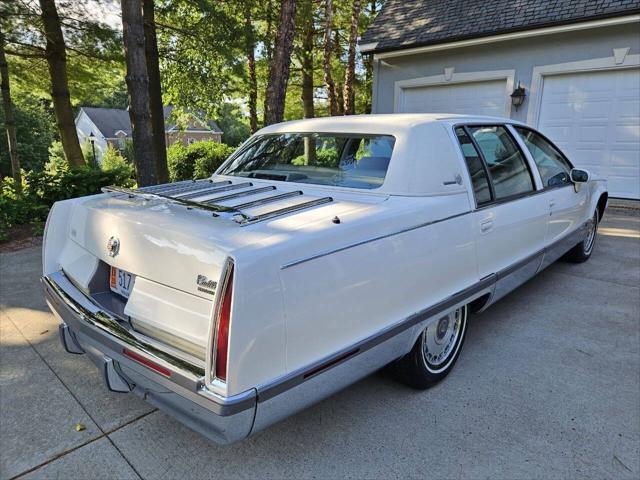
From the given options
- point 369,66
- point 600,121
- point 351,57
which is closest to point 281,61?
point 600,121

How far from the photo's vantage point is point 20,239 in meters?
6.57

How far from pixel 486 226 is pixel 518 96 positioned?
26.8 feet

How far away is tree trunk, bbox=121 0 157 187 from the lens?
5578 mm

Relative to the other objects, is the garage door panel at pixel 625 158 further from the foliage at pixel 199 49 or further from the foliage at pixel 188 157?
the foliage at pixel 188 157

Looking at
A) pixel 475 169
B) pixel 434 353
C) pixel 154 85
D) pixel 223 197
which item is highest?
pixel 154 85

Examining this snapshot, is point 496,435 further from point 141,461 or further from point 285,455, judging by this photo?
point 141,461

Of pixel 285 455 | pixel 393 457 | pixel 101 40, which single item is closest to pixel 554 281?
A: pixel 393 457

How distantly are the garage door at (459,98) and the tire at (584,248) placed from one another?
5.60m

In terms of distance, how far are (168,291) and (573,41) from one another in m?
10.1

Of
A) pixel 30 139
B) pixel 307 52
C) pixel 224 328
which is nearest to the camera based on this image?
pixel 224 328

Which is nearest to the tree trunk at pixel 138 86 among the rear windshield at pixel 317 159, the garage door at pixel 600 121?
the rear windshield at pixel 317 159

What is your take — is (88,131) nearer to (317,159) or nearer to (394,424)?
(317,159)

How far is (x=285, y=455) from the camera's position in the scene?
2.26 m

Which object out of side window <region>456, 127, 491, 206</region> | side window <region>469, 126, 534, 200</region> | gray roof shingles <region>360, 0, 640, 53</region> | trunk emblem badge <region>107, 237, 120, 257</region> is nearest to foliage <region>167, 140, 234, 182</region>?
gray roof shingles <region>360, 0, 640, 53</region>
